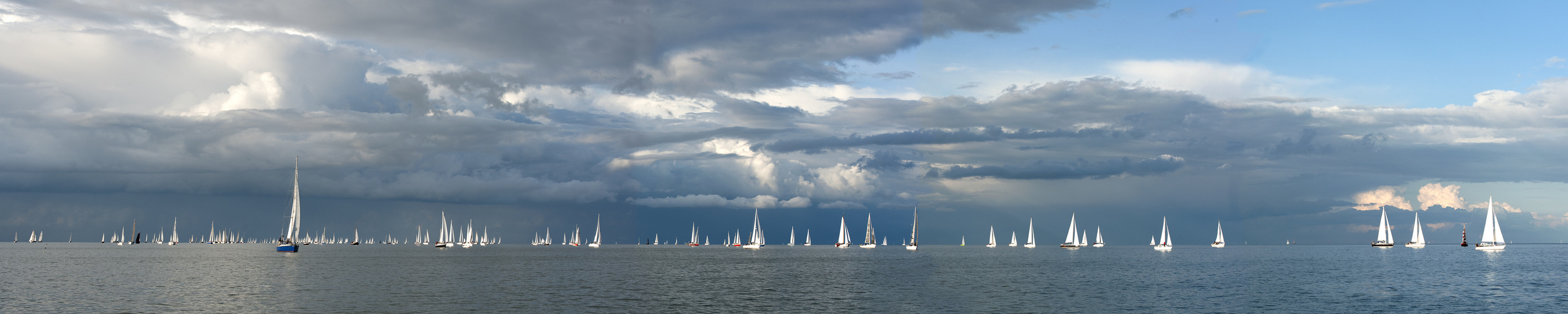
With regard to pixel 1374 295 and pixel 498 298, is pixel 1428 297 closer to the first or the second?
pixel 1374 295

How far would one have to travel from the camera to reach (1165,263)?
538 feet

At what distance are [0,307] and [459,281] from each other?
3903 cm

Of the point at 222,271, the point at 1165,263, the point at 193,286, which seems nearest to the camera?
the point at 193,286

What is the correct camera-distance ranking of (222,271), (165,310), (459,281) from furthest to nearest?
(222,271) < (459,281) < (165,310)

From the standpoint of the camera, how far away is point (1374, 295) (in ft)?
265

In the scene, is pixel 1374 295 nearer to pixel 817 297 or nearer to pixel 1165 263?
pixel 817 297

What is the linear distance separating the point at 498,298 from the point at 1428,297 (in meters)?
75.4

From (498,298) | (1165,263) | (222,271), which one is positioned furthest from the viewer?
(1165,263)

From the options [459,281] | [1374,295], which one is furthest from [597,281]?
[1374,295]

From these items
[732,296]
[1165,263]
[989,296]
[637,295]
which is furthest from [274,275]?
[1165,263]

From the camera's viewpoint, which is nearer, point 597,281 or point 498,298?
point 498,298

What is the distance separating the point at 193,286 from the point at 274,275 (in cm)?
2215

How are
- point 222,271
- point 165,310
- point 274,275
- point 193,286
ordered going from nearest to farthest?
point 165,310 < point 193,286 < point 274,275 < point 222,271

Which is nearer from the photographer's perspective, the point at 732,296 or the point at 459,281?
the point at 732,296
